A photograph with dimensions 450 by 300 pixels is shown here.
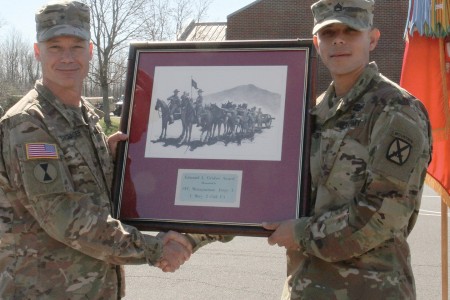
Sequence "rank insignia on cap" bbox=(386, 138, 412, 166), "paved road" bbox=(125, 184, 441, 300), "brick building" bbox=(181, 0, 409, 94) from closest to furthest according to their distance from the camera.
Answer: "rank insignia on cap" bbox=(386, 138, 412, 166)
"paved road" bbox=(125, 184, 441, 300)
"brick building" bbox=(181, 0, 409, 94)

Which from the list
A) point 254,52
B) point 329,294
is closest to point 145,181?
point 254,52

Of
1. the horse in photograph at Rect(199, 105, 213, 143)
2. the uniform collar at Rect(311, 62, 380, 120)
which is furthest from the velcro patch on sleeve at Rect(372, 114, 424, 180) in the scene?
the horse in photograph at Rect(199, 105, 213, 143)

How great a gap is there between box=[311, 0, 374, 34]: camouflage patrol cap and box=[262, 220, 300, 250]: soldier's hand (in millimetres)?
843

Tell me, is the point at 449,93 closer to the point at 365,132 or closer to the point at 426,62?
the point at 426,62

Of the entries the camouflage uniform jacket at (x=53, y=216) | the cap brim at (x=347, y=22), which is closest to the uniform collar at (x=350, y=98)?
the cap brim at (x=347, y=22)

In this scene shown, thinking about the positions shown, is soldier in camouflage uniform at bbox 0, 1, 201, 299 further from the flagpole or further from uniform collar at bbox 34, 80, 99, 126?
the flagpole

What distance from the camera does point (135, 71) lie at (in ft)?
10.5

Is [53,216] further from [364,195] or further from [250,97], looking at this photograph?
[364,195]

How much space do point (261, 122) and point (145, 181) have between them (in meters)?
0.61

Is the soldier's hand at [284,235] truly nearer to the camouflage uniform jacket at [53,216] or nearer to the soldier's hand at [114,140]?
the camouflage uniform jacket at [53,216]

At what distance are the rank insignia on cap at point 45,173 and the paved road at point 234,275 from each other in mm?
3303

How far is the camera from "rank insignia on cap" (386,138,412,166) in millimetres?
2510

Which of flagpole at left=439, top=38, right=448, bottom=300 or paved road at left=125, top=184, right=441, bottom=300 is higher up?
flagpole at left=439, top=38, right=448, bottom=300

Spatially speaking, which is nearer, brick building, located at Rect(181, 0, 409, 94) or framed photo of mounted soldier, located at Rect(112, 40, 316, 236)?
framed photo of mounted soldier, located at Rect(112, 40, 316, 236)
